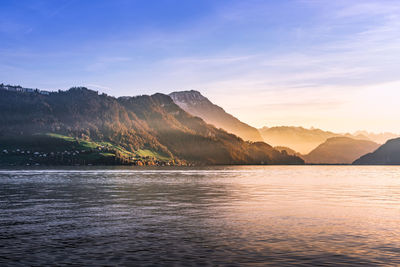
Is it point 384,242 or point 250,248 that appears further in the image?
point 384,242

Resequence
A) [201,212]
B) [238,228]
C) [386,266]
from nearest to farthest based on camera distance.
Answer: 1. [386,266]
2. [238,228]
3. [201,212]

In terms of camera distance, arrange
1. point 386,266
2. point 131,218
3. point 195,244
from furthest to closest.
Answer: point 131,218 < point 195,244 < point 386,266

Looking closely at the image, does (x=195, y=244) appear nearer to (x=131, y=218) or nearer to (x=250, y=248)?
(x=250, y=248)

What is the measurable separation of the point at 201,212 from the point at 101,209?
14323 millimetres

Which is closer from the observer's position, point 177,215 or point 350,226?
point 350,226

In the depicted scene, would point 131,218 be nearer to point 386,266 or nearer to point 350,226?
point 350,226

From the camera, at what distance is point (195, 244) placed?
102 ft

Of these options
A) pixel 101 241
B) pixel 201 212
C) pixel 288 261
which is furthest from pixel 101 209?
pixel 288 261

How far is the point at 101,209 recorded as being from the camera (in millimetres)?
53781

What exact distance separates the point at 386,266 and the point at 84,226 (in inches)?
1098

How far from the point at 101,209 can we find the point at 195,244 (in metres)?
26.4

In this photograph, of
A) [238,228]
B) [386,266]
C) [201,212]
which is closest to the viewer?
[386,266]

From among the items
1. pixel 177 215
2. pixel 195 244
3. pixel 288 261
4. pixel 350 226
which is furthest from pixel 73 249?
pixel 350 226

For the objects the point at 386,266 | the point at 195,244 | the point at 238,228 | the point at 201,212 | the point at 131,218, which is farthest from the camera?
the point at 201,212
